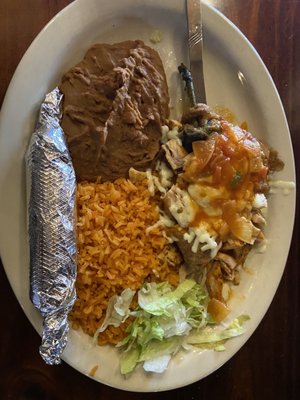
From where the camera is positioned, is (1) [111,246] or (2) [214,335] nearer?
(1) [111,246]

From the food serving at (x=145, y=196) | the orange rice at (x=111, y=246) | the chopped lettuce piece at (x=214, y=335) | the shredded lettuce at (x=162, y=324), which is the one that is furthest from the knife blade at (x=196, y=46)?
the chopped lettuce piece at (x=214, y=335)

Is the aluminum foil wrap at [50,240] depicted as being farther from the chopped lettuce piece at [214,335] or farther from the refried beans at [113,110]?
the chopped lettuce piece at [214,335]

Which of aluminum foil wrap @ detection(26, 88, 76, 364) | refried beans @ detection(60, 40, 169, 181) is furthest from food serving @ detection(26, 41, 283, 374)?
aluminum foil wrap @ detection(26, 88, 76, 364)

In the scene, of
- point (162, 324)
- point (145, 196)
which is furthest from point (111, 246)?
point (162, 324)

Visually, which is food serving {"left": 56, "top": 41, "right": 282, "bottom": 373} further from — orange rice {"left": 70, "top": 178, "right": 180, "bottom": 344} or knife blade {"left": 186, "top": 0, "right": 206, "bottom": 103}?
knife blade {"left": 186, "top": 0, "right": 206, "bottom": 103}

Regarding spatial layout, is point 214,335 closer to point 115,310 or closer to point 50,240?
point 115,310

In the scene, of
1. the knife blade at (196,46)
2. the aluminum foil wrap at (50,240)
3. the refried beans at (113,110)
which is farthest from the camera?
the knife blade at (196,46)

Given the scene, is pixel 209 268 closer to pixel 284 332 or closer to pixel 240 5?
pixel 284 332
